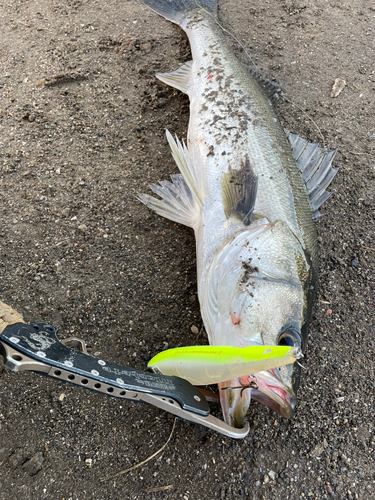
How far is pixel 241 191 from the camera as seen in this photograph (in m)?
2.61

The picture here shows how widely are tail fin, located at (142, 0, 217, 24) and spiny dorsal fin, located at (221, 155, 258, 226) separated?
2670 mm

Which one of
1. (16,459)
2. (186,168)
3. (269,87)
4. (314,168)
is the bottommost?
(16,459)

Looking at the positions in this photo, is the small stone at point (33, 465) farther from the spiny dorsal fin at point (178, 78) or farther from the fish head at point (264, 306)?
the spiny dorsal fin at point (178, 78)

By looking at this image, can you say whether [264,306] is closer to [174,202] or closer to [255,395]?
[255,395]

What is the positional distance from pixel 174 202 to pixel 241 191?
556mm

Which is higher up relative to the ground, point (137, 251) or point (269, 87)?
point (269, 87)

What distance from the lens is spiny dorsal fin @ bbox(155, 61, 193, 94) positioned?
3538 mm

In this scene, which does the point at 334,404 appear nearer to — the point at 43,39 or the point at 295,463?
the point at 295,463

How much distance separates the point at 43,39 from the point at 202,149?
239cm

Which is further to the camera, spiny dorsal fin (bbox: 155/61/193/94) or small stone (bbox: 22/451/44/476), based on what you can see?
spiny dorsal fin (bbox: 155/61/193/94)

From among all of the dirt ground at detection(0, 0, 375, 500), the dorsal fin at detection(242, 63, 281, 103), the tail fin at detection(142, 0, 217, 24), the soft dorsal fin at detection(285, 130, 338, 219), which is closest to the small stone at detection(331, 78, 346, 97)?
the dirt ground at detection(0, 0, 375, 500)

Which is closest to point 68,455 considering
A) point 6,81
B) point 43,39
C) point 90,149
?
point 90,149

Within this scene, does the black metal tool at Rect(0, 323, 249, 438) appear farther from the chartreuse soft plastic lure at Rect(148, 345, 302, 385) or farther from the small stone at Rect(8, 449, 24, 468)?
the small stone at Rect(8, 449, 24, 468)

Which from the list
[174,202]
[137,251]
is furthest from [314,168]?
[137,251]
